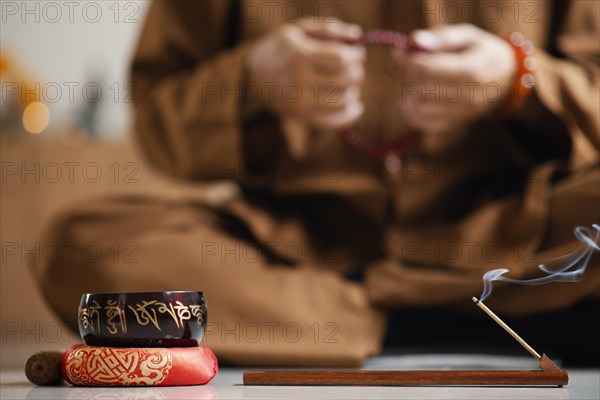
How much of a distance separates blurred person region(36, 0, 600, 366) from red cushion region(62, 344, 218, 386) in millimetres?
346

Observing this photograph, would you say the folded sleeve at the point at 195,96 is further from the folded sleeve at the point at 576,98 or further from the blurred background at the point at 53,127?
the blurred background at the point at 53,127

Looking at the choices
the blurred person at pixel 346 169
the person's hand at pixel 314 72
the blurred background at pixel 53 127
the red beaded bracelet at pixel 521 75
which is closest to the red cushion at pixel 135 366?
the blurred person at pixel 346 169

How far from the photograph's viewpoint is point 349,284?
4.24ft

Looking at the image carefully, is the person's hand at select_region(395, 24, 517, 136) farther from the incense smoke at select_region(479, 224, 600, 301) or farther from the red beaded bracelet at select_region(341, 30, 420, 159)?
the incense smoke at select_region(479, 224, 600, 301)

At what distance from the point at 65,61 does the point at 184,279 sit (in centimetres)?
157

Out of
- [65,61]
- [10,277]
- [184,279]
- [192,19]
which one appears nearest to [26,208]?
[10,277]

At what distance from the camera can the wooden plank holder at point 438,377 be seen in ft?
2.52

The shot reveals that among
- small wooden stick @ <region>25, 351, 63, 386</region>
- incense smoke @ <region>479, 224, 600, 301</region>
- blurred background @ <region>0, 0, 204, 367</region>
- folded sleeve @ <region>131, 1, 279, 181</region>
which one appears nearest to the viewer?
small wooden stick @ <region>25, 351, 63, 386</region>

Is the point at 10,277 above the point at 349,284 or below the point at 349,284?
below

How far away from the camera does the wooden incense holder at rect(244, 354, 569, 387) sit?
77 cm

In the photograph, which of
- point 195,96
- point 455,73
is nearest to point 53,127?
point 195,96

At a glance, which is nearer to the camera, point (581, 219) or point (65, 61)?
point (581, 219)

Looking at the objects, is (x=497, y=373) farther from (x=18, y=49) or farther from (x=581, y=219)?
(x=18, y=49)

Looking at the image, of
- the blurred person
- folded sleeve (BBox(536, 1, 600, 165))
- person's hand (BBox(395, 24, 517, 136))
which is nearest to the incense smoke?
the blurred person
